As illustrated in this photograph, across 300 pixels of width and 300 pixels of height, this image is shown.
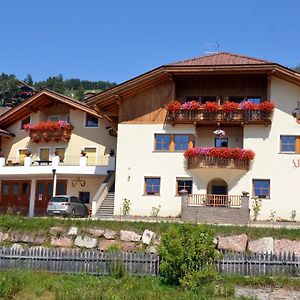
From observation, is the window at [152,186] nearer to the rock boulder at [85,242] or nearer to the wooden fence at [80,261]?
the rock boulder at [85,242]

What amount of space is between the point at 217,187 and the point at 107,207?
268 inches

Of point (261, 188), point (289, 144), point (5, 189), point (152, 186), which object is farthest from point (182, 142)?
point (5, 189)

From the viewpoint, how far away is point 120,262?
827 inches

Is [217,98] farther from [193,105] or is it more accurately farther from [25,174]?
[25,174]

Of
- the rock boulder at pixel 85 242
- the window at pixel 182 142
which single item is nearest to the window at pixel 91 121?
the window at pixel 182 142

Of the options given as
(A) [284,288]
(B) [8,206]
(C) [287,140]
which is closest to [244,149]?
(C) [287,140]

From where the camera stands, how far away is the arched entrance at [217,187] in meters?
33.9

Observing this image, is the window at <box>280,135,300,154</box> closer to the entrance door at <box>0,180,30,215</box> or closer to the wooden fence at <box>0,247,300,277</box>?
the wooden fence at <box>0,247,300,277</box>

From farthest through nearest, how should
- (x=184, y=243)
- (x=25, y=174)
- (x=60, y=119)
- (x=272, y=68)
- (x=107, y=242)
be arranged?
(x=60, y=119)
(x=25, y=174)
(x=272, y=68)
(x=107, y=242)
(x=184, y=243)

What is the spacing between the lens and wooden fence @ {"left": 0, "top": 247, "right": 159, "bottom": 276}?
68.7ft

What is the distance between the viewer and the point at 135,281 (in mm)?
20047

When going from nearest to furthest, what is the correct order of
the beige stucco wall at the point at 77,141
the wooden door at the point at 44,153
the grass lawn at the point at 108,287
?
the grass lawn at the point at 108,287 < the beige stucco wall at the point at 77,141 < the wooden door at the point at 44,153

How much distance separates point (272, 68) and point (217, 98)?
390cm

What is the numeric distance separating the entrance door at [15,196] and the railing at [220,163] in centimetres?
1433
